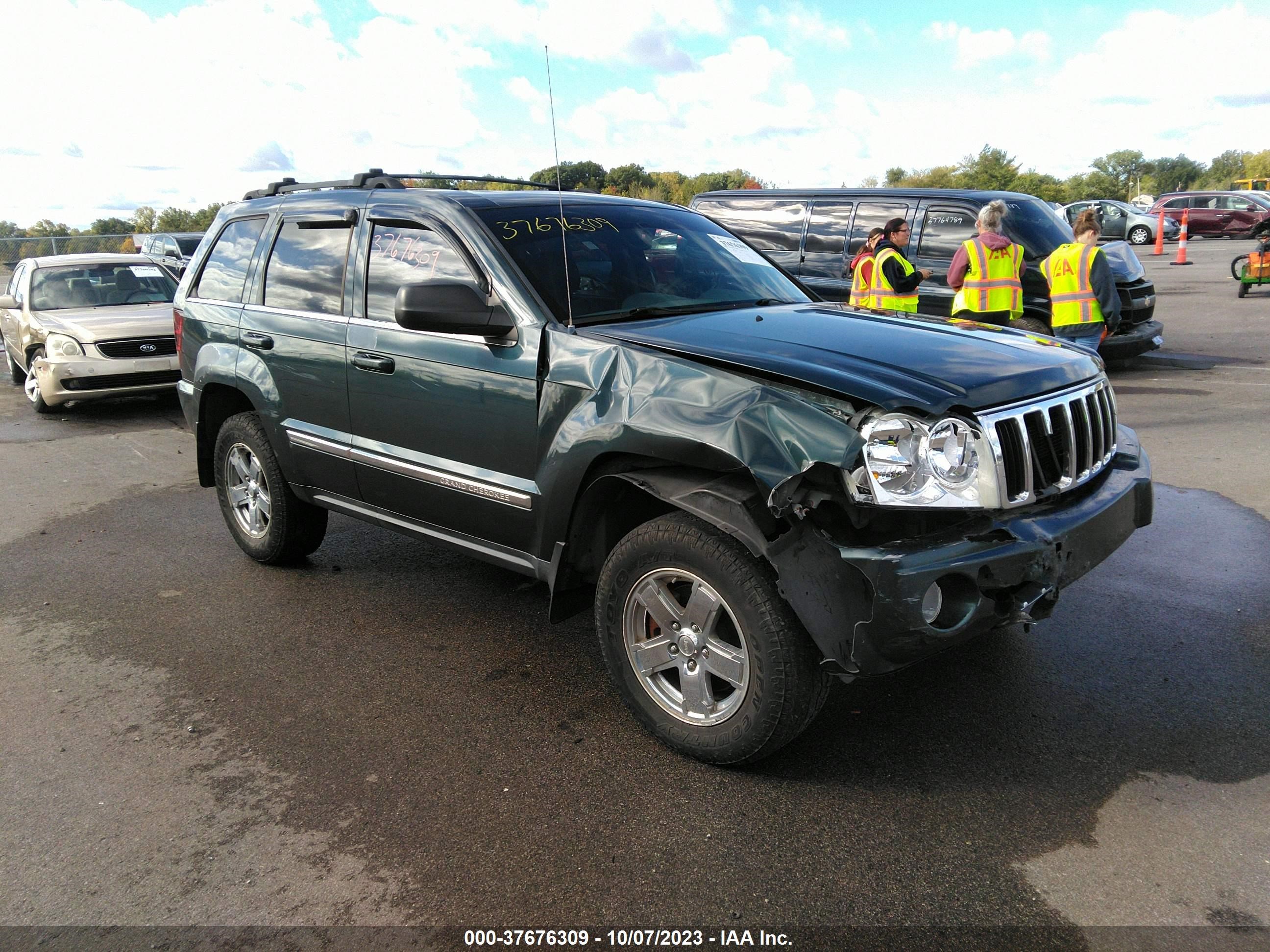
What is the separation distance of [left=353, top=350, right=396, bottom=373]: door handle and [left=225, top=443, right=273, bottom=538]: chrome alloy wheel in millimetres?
1244

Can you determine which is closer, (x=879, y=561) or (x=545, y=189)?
(x=879, y=561)

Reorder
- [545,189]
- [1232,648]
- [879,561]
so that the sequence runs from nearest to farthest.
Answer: [879,561] → [1232,648] → [545,189]

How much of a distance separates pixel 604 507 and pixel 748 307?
1.22 metres

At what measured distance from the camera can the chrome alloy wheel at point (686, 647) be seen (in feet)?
10.7

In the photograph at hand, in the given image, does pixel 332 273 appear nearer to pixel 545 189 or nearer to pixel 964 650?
pixel 545 189

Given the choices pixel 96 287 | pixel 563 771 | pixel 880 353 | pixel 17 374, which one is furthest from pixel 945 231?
pixel 17 374

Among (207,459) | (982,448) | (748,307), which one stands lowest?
(207,459)

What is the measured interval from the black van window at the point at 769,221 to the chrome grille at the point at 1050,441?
738cm

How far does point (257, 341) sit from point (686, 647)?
2.97 m

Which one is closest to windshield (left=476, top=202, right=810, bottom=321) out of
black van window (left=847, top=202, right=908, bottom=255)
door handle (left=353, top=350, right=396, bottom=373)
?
door handle (left=353, top=350, right=396, bottom=373)

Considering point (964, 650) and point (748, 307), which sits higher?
point (748, 307)

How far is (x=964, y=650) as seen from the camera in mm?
4230

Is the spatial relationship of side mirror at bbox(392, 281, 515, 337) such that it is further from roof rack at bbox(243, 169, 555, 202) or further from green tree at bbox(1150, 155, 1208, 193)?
green tree at bbox(1150, 155, 1208, 193)

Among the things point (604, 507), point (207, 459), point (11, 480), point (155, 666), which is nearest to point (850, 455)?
point (604, 507)
